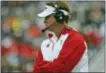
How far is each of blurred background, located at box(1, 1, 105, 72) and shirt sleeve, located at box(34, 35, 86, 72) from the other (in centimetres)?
350

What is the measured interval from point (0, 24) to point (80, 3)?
1460 millimetres

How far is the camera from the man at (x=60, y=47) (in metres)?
2.28

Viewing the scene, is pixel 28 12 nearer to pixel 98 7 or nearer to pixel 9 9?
pixel 9 9

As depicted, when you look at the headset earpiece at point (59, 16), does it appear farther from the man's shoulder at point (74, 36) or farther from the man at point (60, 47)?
the man's shoulder at point (74, 36)

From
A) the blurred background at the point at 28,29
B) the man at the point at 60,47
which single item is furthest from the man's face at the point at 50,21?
the blurred background at the point at 28,29

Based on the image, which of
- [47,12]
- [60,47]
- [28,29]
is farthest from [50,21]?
[28,29]

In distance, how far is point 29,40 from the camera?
257 inches

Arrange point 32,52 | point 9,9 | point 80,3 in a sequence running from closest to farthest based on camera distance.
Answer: point 32,52 < point 80,3 < point 9,9

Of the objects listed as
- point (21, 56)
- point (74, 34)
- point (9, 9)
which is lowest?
point (21, 56)

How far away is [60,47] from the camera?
91.7 inches

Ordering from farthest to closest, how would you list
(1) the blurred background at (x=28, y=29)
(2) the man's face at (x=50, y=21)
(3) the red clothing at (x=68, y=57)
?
(1) the blurred background at (x=28, y=29) → (2) the man's face at (x=50, y=21) → (3) the red clothing at (x=68, y=57)

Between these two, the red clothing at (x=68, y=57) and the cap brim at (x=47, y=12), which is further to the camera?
the cap brim at (x=47, y=12)

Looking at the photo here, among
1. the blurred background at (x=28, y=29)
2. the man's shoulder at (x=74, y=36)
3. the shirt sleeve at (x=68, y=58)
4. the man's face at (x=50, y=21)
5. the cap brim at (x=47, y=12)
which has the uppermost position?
the cap brim at (x=47, y=12)

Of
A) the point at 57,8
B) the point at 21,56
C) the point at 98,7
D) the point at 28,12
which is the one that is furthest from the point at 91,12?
the point at 57,8
